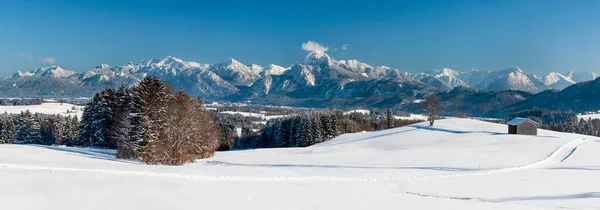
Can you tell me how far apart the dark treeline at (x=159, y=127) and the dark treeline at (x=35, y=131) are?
71.8 feet

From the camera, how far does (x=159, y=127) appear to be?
120ft

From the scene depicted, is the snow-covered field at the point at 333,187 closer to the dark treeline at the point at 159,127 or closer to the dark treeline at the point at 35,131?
the dark treeline at the point at 159,127

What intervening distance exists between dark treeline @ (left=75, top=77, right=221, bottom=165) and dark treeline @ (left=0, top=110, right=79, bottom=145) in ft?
71.8

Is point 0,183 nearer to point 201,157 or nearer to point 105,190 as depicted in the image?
point 105,190

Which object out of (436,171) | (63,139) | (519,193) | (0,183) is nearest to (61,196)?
(0,183)

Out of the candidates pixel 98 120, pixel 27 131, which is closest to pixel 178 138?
pixel 98 120

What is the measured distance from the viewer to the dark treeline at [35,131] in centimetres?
6019

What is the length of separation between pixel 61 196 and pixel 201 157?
29998mm

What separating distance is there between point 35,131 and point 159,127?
38419 mm

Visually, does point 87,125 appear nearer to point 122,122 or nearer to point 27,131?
point 122,122

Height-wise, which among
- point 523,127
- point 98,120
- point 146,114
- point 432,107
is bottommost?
point 98,120

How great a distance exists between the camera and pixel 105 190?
15.7 metres

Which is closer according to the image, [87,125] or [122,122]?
[122,122]

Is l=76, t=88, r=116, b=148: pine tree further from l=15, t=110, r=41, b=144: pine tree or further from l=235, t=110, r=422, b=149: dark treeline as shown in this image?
l=235, t=110, r=422, b=149: dark treeline
